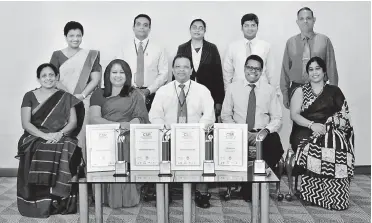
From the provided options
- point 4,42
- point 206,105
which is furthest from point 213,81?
point 4,42

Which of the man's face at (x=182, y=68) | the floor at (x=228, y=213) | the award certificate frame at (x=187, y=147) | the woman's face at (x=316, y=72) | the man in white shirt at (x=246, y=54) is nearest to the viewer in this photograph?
the award certificate frame at (x=187, y=147)

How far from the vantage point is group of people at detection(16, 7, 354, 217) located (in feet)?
12.5

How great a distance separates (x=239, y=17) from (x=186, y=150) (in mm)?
2573

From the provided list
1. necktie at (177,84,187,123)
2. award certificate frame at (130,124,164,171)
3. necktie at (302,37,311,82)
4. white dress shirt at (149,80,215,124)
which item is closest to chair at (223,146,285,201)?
white dress shirt at (149,80,215,124)

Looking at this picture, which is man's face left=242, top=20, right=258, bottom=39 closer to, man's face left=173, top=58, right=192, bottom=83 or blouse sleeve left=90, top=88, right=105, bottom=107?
man's face left=173, top=58, right=192, bottom=83

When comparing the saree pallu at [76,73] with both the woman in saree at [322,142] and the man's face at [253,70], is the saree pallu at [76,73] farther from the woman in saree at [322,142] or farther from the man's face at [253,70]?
the woman in saree at [322,142]

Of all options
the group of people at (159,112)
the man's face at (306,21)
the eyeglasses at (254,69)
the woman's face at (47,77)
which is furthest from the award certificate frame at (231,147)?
the man's face at (306,21)

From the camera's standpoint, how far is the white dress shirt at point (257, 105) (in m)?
4.20

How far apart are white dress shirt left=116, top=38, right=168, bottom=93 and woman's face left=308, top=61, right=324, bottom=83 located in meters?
1.27

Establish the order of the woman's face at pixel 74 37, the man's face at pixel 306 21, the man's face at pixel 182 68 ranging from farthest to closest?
the man's face at pixel 306 21
the woman's face at pixel 74 37
the man's face at pixel 182 68

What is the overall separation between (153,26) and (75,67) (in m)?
1.00

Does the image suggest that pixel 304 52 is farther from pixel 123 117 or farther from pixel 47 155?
pixel 47 155

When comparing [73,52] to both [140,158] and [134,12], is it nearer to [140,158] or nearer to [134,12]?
[134,12]

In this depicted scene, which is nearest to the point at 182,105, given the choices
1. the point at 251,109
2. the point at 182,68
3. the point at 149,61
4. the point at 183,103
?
the point at 183,103
